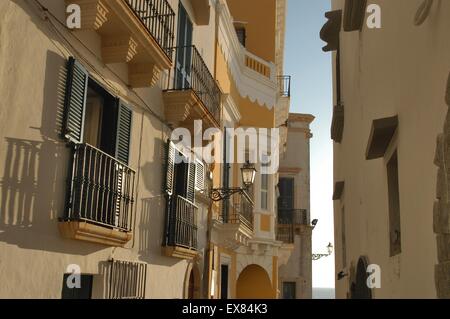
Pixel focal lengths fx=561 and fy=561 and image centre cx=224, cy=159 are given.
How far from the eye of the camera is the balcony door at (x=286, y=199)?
92.1 feet

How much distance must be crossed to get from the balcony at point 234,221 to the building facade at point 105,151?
32 centimetres

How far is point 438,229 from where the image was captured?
369cm

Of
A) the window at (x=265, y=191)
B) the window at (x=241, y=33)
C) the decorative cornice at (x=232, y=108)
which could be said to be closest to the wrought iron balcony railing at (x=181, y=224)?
the decorative cornice at (x=232, y=108)

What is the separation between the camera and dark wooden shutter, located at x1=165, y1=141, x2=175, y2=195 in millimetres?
9297

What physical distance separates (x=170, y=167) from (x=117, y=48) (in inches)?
114

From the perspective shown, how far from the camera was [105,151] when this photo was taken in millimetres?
7324

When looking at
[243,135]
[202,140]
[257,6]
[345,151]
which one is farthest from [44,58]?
[257,6]

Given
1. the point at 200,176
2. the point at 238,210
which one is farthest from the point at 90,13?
the point at 238,210

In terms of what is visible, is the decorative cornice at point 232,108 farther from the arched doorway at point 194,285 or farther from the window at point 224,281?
the arched doorway at point 194,285

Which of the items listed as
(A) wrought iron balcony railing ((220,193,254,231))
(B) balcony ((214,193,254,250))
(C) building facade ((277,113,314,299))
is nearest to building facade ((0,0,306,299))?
(B) balcony ((214,193,254,250))

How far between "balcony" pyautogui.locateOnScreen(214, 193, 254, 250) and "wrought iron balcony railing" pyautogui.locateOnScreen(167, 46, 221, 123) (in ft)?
9.16

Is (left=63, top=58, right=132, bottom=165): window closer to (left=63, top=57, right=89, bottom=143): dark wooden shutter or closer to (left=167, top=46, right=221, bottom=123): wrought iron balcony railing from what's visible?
(left=63, top=57, right=89, bottom=143): dark wooden shutter
